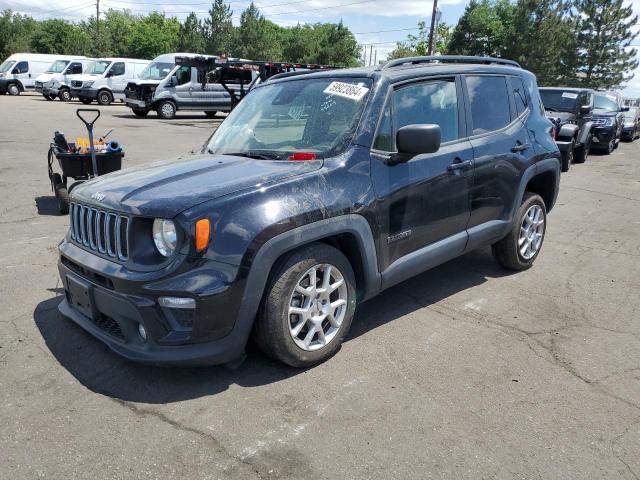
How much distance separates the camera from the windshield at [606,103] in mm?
16906

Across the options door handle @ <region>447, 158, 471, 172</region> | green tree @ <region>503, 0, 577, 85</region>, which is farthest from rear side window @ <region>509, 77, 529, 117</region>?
green tree @ <region>503, 0, 577, 85</region>

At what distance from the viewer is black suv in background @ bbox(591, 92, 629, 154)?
52.3 ft

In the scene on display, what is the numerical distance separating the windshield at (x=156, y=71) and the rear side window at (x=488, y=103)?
2296cm

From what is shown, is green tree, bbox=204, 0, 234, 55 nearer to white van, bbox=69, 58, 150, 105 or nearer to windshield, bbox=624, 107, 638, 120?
white van, bbox=69, 58, 150, 105

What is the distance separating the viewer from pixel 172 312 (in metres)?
2.88

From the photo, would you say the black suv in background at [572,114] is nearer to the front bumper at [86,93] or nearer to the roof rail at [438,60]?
the roof rail at [438,60]

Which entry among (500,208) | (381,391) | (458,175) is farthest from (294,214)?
(500,208)

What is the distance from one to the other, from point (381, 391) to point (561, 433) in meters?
0.97

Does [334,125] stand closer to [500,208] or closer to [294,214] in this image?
[294,214]

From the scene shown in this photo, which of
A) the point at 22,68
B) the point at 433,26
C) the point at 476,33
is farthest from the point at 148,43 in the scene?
the point at 433,26

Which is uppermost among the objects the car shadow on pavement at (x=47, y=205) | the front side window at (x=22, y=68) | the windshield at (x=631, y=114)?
the front side window at (x=22, y=68)

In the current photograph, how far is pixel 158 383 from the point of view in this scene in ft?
10.5

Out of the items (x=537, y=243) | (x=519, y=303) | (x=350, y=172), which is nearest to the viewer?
(x=350, y=172)

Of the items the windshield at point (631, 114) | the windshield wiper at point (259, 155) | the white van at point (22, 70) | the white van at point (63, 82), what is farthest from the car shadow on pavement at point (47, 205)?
the white van at point (22, 70)
